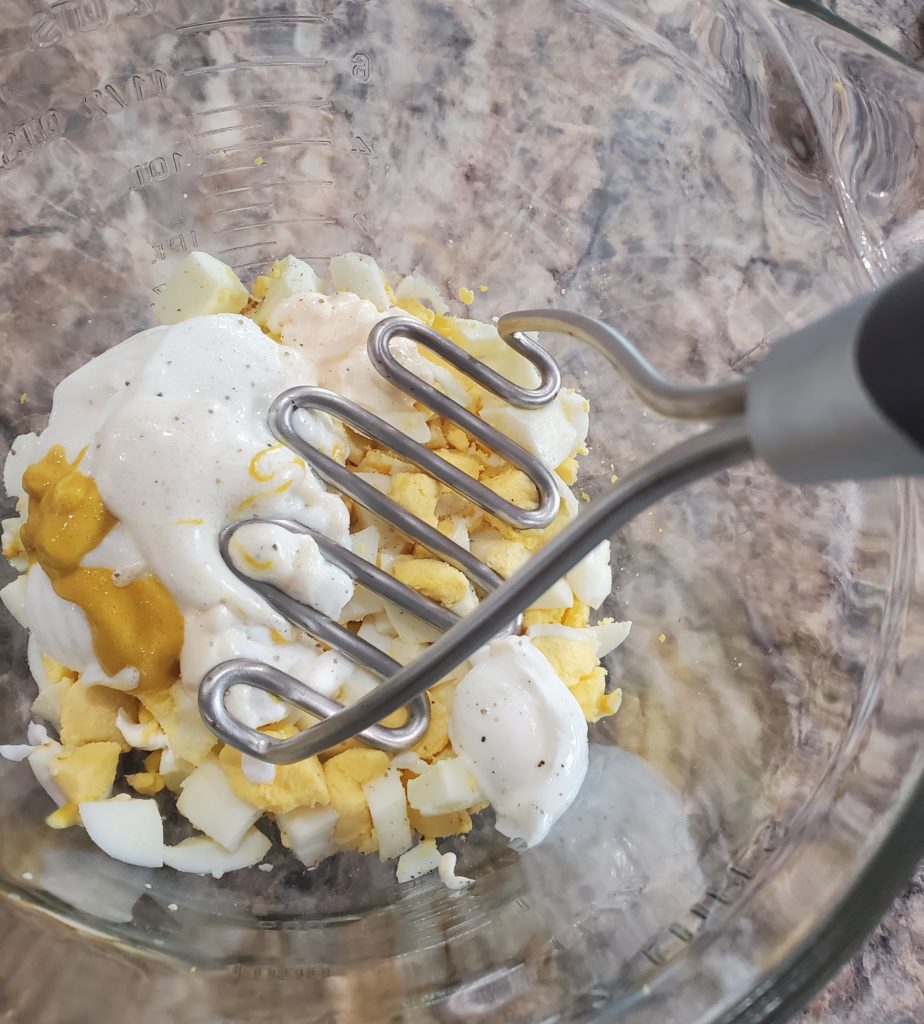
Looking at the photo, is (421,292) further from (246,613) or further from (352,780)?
(352,780)

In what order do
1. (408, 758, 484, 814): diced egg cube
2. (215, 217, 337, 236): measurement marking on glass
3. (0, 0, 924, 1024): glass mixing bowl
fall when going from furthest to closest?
(215, 217, 337, 236): measurement marking on glass, (408, 758, 484, 814): diced egg cube, (0, 0, 924, 1024): glass mixing bowl

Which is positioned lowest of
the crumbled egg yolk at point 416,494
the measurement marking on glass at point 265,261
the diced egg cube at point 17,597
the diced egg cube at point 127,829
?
the diced egg cube at point 127,829

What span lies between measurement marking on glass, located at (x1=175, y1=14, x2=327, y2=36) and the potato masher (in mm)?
359

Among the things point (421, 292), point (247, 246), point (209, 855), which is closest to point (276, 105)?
point (247, 246)

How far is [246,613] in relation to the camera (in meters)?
0.74

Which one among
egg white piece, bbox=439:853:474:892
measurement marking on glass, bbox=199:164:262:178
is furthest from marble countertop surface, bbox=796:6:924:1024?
measurement marking on glass, bbox=199:164:262:178

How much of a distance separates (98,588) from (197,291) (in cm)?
33

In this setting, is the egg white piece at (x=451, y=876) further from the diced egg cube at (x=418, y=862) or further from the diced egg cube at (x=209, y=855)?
the diced egg cube at (x=209, y=855)

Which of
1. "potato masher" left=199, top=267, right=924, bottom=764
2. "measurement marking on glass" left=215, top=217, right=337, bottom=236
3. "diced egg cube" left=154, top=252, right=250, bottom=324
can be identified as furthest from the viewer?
"measurement marking on glass" left=215, top=217, right=337, bottom=236

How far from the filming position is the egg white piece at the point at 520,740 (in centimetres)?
75

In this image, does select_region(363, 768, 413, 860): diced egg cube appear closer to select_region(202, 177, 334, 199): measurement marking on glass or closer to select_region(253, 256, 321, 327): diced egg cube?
select_region(253, 256, 321, 327): diced egg cube

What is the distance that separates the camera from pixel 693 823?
0.74 meters

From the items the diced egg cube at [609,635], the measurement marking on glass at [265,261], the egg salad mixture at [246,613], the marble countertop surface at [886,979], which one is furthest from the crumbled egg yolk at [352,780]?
the measurement marking on glass at [265,261]

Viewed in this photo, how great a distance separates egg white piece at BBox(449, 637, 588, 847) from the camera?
2.47ft
